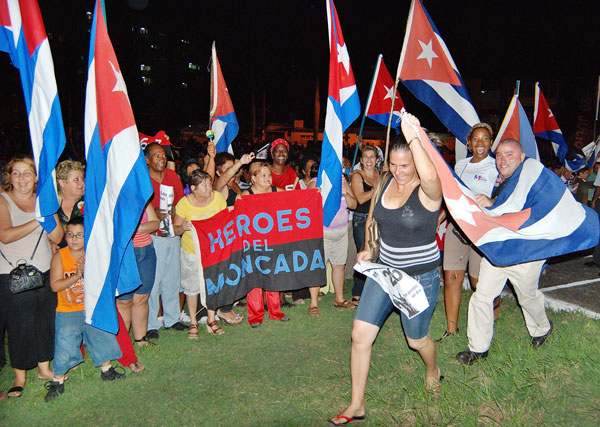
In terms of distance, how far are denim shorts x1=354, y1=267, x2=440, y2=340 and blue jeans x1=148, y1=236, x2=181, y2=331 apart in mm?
2675

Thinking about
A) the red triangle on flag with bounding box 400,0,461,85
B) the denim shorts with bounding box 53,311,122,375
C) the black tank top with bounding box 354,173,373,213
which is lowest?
the denim shorts with bounding box 53,311,122,375

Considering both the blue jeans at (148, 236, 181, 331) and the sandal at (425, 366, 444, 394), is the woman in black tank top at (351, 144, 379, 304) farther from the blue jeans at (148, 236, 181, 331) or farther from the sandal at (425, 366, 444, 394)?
the sandal at (425, 366, 444, 394)

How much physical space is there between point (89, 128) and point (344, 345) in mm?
3389

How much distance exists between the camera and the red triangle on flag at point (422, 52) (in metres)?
6.01

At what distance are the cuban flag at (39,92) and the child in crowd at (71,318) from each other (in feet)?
1.26

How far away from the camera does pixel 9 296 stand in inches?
159

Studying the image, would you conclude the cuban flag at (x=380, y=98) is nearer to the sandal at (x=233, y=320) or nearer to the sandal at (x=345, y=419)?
the sandal at (x=233, y=320)

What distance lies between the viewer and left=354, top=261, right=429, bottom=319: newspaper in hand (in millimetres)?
3475

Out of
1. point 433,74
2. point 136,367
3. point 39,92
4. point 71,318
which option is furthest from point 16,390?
point 433,74

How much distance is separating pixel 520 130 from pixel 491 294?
2840mm

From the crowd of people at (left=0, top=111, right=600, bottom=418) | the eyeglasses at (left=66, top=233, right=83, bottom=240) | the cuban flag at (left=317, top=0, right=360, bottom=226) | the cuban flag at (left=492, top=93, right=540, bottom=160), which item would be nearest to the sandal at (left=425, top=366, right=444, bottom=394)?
the crowd of people at (left=0, top=111, right=600, bottom=418)

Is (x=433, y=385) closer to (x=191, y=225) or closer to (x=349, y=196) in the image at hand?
(x=349, y=196)

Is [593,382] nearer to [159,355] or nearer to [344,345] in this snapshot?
[344,345]

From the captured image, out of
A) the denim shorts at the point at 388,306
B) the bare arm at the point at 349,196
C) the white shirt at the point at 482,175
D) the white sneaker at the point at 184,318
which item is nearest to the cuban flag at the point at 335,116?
the bare arm at the point at 349,196
